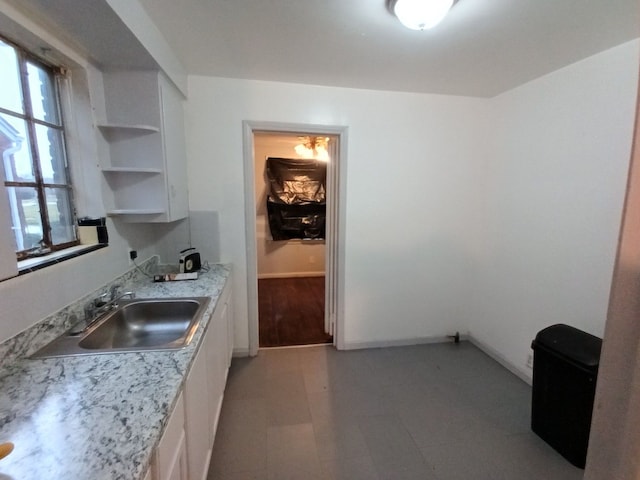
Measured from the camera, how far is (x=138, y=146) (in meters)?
1.75

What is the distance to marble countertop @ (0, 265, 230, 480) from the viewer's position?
0.65 m

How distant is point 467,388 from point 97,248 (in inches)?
103

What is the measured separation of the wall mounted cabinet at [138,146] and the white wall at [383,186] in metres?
0.47

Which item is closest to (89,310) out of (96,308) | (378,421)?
(96,308)

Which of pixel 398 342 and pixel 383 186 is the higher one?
pixel 383 186

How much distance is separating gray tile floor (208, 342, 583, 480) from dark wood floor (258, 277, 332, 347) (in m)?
0.31

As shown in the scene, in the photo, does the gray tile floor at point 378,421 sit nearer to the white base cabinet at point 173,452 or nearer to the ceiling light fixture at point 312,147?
the white base cabinet at point 173,452

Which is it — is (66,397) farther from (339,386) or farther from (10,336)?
(339,386)

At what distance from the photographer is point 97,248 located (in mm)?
1580

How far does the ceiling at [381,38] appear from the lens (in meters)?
1.38

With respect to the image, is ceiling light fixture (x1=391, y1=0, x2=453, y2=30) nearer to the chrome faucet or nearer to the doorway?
the chrome faucet

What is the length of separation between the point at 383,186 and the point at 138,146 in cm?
184

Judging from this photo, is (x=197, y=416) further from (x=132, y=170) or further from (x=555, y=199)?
(x=555, y=199)

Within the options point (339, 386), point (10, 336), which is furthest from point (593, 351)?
point (10, 336)
